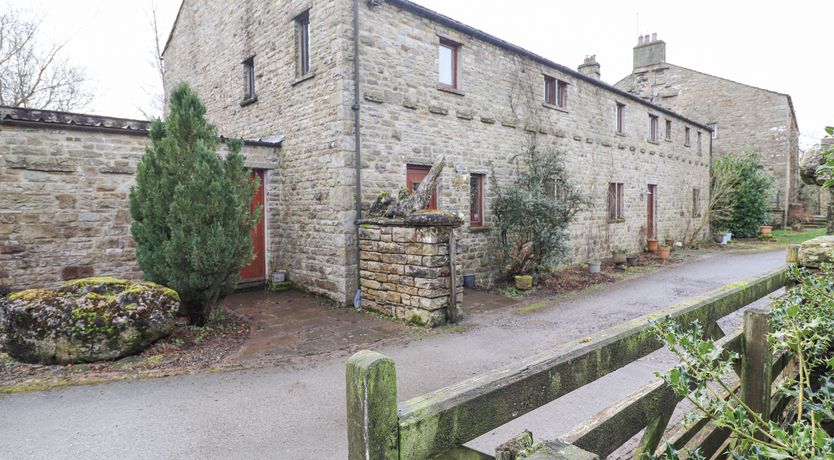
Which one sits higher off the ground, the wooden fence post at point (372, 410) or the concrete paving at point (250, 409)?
the wooden fence post at point (372, 410)

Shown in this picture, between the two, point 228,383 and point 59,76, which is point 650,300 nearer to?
point 228,383

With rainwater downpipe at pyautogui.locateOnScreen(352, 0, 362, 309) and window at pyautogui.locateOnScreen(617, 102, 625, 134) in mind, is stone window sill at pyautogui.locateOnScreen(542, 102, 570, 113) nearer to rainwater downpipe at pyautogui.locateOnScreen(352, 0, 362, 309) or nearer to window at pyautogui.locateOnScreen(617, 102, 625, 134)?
window at pyautogui.locateOnScreen(617, 102, 625, 134)

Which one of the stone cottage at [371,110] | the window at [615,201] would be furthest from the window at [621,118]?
the window at [615,201]

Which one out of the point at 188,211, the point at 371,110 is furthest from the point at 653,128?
the point at 188,211

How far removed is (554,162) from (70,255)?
10291mm

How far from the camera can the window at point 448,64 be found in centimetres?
Result: 998

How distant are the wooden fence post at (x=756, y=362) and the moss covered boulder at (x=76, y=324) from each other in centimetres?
603

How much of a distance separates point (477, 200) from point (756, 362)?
27.9 ft

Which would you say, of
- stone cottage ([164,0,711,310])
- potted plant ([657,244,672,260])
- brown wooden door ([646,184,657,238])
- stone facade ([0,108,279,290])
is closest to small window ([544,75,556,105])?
stone cottage ([164,0,711,310])

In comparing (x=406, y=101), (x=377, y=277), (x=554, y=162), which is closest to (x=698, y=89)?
(x=554, y=162)

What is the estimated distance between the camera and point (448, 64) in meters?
10.1

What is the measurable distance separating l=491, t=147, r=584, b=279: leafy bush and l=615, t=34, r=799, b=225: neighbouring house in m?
14.5

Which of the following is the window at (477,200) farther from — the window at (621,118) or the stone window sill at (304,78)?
the window at (621,118)

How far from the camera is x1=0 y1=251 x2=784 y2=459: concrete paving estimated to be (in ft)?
11.8
